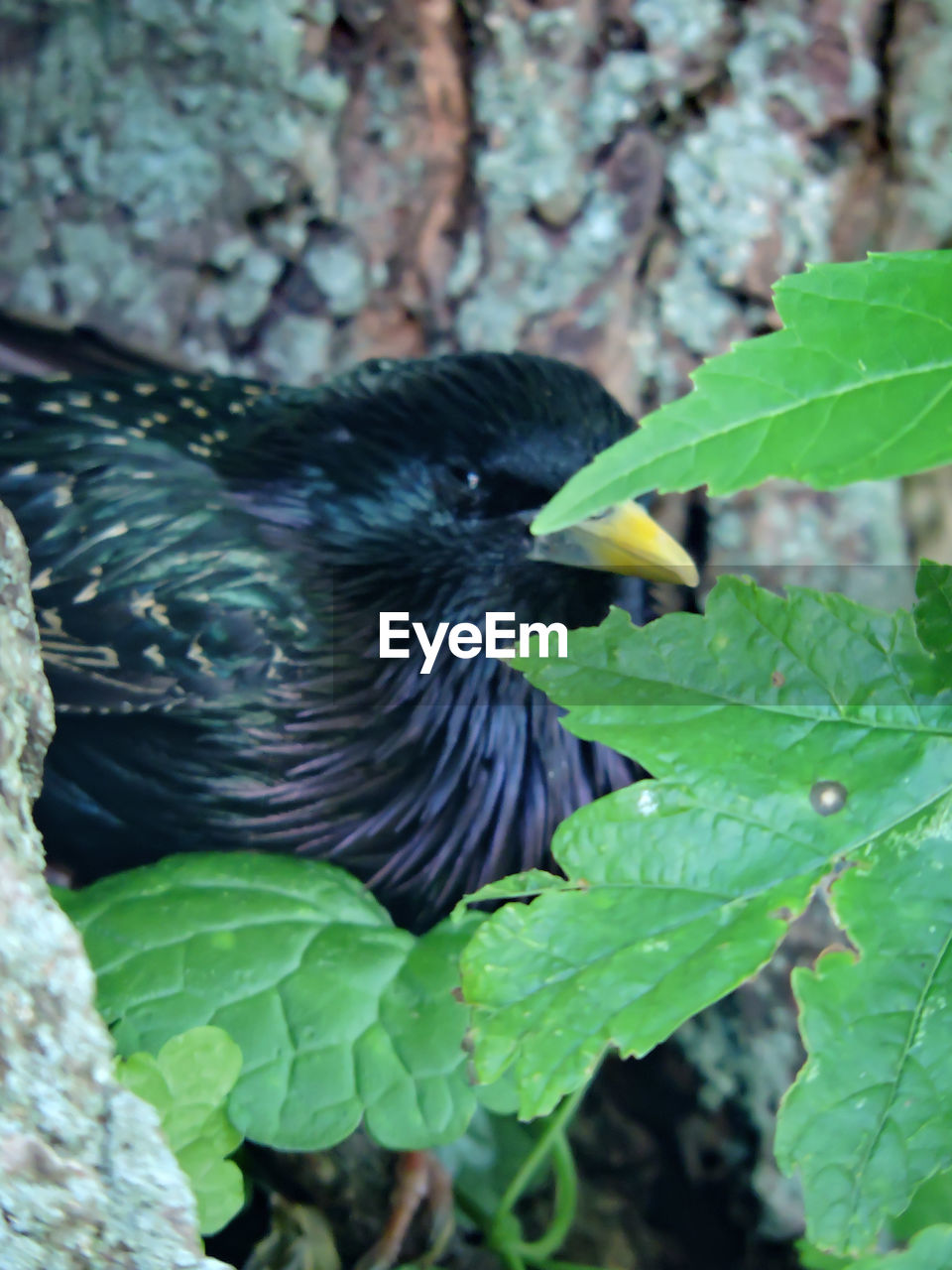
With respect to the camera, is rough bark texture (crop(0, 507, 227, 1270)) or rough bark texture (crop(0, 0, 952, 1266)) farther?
rough bark texture (crop(0, 0, 952, 1266))

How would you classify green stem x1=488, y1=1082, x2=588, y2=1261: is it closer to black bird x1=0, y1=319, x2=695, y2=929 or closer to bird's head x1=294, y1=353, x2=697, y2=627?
black bird x1=0, y1=319, x2=695, y2=929

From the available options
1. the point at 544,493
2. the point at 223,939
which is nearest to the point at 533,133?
the point at 544,493

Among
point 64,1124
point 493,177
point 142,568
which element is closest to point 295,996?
point 64,1124

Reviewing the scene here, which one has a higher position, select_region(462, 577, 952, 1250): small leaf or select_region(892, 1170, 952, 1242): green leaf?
select_region(462, 577, 952, 1250): small leaf

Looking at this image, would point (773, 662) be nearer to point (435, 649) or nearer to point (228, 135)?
point (435, 649)

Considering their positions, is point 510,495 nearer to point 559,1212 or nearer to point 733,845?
point 733,845

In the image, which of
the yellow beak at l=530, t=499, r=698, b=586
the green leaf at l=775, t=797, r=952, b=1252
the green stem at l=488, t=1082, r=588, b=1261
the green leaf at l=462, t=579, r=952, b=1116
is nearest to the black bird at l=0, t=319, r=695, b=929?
the yellow beak at l=530, t=499, r=698, b=586
